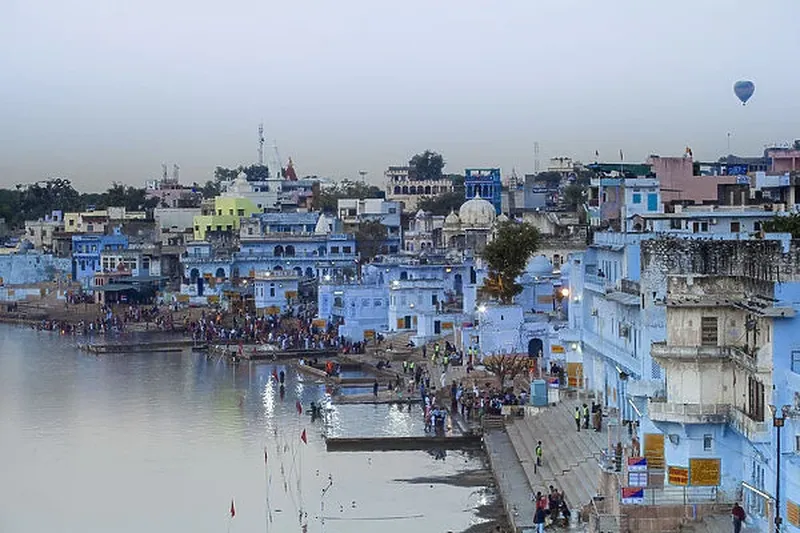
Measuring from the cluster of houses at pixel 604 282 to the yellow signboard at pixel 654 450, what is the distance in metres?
0.02

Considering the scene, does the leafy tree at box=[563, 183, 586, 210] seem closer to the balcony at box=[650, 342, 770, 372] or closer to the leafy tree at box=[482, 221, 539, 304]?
the leafy tree at box=[482, 221, 539, 304]

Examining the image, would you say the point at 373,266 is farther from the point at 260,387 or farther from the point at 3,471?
the point at 3,471

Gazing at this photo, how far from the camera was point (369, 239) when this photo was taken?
53219mm

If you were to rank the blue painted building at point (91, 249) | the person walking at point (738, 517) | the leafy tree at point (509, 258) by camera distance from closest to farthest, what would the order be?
→ the person walking at point (738, 517)
the leafy tree at point (509, 258)
the blue painted building at point (91, 249)

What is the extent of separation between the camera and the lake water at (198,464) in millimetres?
19078

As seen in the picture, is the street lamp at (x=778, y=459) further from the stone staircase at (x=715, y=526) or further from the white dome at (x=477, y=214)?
the white dome at (x=477, y=214)

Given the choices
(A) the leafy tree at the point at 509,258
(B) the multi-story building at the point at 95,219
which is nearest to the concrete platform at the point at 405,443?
(A) the leafy tree at the point at 509,258

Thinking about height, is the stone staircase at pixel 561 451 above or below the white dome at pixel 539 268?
below

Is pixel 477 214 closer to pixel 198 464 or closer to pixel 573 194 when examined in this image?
pixel 573 194

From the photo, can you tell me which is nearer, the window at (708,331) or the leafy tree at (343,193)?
the window at (708,331)

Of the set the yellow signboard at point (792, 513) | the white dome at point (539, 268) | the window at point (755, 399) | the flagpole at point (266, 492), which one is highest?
the white dome at point (539, 268)

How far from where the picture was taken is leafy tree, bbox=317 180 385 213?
64500mm

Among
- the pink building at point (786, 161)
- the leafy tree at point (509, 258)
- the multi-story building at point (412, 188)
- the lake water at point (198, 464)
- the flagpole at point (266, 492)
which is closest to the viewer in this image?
the flagpole at point (266, 492)

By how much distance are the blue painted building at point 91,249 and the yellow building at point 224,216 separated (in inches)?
115
